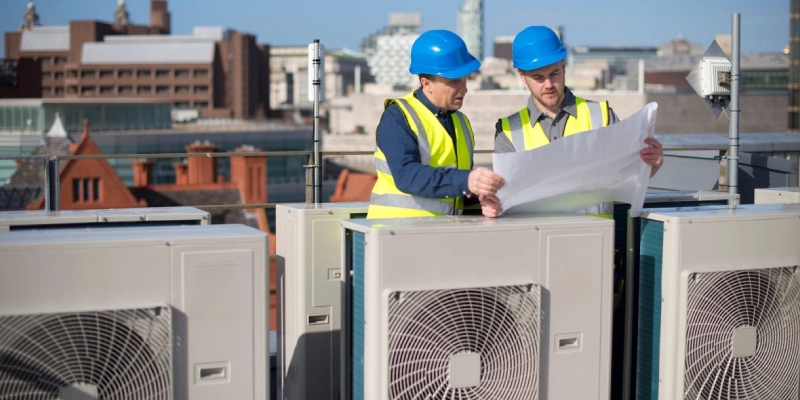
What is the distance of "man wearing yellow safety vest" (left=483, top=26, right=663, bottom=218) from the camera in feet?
13.6

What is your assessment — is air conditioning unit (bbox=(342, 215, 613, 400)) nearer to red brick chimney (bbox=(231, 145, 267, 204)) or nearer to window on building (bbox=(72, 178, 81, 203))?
window on building (bbox=(72, 178, 81, 203))

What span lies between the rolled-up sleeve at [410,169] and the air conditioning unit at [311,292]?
490 millimetres

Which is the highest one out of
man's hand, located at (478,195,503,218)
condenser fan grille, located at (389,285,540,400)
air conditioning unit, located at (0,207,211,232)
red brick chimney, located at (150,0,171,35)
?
red brick chimney, located at (150,0,171,35)

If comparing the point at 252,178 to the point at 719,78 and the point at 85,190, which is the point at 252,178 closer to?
the point at 85,190

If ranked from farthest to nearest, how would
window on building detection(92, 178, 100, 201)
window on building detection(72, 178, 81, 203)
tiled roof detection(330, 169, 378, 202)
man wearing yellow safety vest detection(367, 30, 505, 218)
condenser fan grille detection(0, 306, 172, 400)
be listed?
tiled roof detection(330, 169, 378, 202) → window on building detection(92, 178, 100, 201) → window on building detection(72, 178, 81, 203) → man wearing yellow safety vest detection(367, 30, 505, 218) → condenser fan grille detection(0, 306, 172, 400)

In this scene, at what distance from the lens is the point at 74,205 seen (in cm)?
4672

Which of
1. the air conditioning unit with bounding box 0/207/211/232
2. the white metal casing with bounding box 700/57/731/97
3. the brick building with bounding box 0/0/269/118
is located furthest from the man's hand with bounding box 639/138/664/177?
the brick building with bounding box 0/0/269/118

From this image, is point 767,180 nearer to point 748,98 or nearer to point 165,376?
point 165,376

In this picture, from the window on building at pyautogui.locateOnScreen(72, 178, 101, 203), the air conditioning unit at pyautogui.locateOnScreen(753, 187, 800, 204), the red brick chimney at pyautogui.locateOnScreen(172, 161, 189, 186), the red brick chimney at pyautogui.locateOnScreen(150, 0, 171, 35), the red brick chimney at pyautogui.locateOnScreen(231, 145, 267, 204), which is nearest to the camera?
the air conditioning unit at pyautogui.locateOnScreen(753, 187, 800, 204)

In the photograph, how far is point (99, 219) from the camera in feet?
13.7

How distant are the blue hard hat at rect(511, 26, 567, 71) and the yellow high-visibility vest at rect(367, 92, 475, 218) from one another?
41 centimetres

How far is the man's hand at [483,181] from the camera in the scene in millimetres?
3664

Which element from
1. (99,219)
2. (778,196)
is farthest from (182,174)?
(99,219)

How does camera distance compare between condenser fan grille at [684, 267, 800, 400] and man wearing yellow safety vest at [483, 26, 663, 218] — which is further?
man wearing yellow safety vest at [483, 26, 663, 218]
